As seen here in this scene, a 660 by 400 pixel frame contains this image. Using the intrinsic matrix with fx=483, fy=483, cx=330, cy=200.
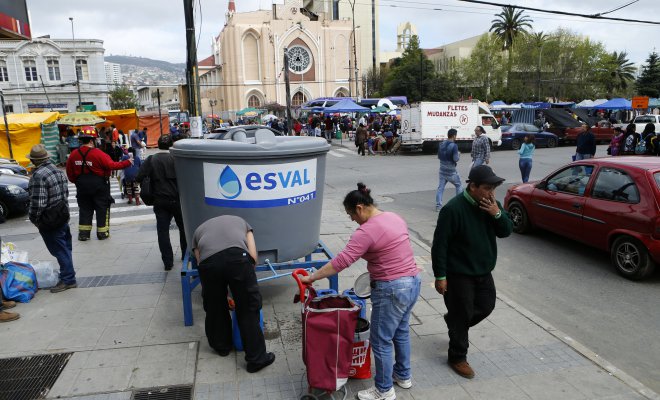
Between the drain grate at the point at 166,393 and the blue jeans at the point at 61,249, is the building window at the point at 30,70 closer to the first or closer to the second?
the blue jeans at the point at 61,249

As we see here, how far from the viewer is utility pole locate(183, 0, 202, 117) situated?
1016cm

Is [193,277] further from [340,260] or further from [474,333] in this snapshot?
[474,333]

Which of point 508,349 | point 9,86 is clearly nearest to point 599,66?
point 508,349

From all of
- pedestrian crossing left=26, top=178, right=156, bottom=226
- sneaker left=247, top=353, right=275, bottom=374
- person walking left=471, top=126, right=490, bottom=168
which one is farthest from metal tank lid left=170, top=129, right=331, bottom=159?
person walking left=471, top=126, right=490, bottom=168

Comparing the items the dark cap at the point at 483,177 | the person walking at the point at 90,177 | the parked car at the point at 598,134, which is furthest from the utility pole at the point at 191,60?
the parked car at the point at 598,134

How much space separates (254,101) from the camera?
6812cm

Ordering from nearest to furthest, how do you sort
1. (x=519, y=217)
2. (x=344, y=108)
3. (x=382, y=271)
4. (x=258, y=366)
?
(x=382, y=271)
(x=258, y=366)
(x=519, y=217)
(x=344, y=108)

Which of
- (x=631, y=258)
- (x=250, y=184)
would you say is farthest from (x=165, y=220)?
(x=631, y=258)

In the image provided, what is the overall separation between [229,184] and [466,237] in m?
2.18

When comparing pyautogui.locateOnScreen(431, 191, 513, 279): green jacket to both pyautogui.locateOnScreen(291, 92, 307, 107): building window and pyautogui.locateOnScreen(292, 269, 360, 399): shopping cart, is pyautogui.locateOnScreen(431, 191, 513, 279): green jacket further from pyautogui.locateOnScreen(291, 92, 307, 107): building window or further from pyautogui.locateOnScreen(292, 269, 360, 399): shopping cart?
pyautogui.locateOnScreen(291, 92, 307, 107): building window

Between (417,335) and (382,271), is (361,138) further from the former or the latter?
(382,271)

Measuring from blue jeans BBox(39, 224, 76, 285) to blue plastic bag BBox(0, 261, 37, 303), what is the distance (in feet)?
1.06

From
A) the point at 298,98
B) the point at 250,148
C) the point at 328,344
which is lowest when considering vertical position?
the point at 328,344

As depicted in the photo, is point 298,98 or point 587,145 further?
point 298,98
